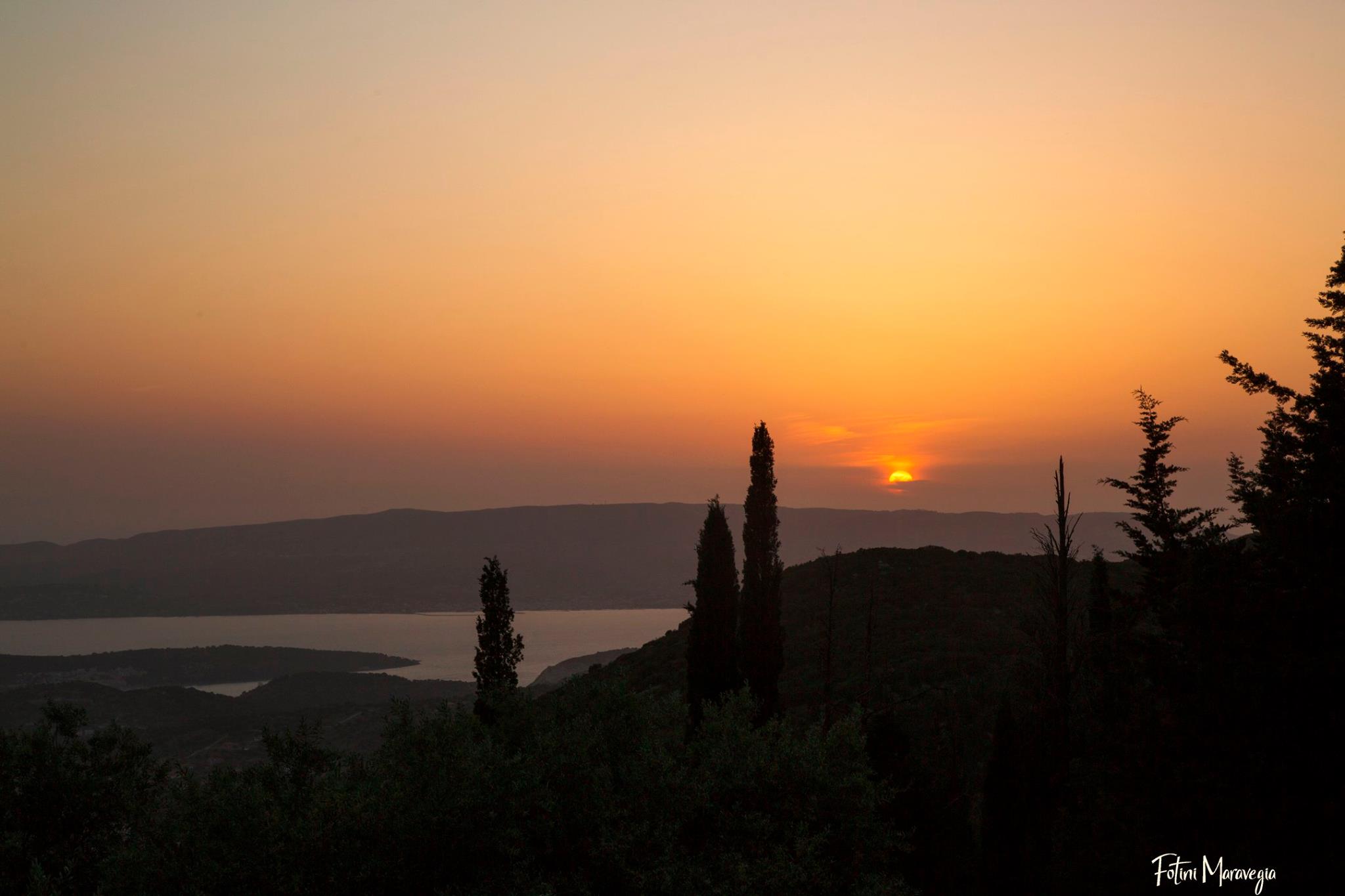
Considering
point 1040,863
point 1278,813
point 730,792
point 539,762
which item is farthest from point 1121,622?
point 539,762

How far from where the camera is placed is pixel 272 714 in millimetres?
142500

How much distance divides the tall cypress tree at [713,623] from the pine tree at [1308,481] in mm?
21809

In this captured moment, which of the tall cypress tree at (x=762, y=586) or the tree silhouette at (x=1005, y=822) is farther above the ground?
the tall cypress tree at (x=762, y=586)

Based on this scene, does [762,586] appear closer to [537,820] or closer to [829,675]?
[829,675]

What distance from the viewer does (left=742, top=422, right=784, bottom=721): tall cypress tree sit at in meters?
46.4

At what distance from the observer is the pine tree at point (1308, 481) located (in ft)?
76.4

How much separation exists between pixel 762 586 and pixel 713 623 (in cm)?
544

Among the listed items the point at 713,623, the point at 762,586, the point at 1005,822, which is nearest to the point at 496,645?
the point at 713,623

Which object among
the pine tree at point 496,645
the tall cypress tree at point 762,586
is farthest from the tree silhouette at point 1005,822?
the pine tree at point 496,645

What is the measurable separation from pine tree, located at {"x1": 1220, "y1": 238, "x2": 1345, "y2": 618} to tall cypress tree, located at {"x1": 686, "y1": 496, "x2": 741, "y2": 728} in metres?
21.8

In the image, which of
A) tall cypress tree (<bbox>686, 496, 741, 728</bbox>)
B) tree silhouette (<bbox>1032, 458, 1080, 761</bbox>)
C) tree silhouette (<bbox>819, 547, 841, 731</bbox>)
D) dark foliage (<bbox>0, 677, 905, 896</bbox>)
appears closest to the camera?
dark foliage (<bbox>0, 677, 905, 896</bbox>)

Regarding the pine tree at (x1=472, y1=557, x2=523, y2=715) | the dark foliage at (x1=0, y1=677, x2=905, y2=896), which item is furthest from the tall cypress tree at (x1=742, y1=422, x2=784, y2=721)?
the dark foliage at (x1=0, y1=677, x2=905, y2=896)

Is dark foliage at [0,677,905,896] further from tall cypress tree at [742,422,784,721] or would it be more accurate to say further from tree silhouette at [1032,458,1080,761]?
tall cypress tree at [742,422,784,721]

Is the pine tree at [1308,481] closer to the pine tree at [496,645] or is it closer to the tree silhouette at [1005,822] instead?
the tree silhouette at [1005,822]
